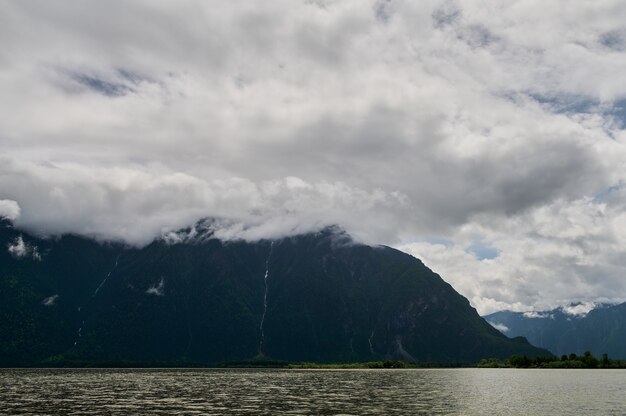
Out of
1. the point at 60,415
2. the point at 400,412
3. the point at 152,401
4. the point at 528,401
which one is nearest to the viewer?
the point at 60,415

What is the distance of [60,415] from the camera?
95.9 metres

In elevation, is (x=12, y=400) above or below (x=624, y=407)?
below

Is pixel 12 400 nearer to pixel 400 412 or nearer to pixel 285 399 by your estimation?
pixel 285 399

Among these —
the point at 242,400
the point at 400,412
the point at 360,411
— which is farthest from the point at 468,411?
the point at 242,400

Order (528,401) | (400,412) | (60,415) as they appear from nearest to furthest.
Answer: (60,415)
(400,412)
(528,401)

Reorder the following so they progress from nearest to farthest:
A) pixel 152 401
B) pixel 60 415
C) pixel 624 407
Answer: pixel 60 415 < pixel 624 407 < pixel 152 401

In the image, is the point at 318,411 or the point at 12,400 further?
the point at 12,400

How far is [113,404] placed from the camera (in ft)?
389

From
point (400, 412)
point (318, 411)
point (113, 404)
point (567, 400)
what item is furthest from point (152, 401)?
point (567, 400)

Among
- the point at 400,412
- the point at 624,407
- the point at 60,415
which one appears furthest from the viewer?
the point at 624,407

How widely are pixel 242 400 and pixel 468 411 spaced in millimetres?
53320

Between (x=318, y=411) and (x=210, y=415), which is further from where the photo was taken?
(x=318, y=411)

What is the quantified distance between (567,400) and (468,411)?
141 feet

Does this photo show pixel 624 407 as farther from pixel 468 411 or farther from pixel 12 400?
pixel 12 400
